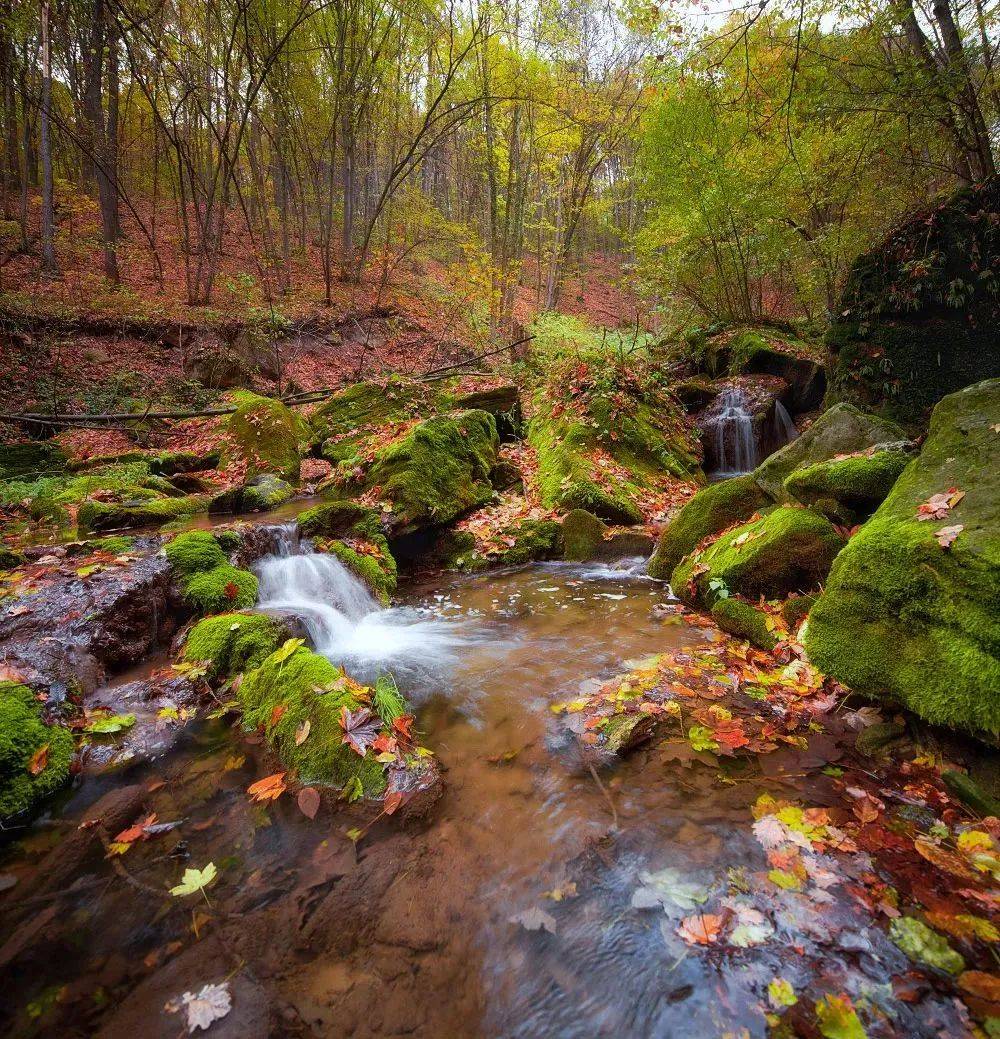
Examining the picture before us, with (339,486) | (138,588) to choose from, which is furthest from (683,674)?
(339,486)

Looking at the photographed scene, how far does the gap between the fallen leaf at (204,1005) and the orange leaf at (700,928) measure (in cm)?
175

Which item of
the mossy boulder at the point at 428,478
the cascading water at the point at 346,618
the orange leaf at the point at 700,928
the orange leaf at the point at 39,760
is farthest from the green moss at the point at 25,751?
the mossy boulder at the point at 428,478

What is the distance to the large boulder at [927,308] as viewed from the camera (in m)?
6.47

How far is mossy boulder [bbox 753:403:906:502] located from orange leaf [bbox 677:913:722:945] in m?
4.38

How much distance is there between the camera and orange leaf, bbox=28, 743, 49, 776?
9.38 feet

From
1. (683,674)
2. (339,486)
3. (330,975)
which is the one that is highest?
(339,486)

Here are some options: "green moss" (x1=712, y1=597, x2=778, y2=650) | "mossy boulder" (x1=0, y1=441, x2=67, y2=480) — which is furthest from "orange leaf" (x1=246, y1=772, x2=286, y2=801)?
"mossy boulder" (x1=0, y1=441, x2=67, y2=480)

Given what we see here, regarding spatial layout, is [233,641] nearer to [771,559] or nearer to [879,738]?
[879,738]

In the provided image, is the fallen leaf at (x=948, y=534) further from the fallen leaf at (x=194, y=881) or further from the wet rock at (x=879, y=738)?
the fallen leaf at (x=194, y=881)

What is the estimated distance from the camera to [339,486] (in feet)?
24.9

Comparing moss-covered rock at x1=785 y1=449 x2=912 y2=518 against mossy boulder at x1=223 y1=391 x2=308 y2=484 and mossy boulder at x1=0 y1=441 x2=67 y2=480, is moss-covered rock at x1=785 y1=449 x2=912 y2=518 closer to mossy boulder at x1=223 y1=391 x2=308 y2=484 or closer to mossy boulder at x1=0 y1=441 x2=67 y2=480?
mossy boulder at x1=223 y1=391 x2=308 y2=484

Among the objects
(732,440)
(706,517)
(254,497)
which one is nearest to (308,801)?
(706,517)

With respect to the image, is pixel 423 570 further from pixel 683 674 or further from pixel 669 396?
pixel 669 396

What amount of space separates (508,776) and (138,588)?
11.4ft
